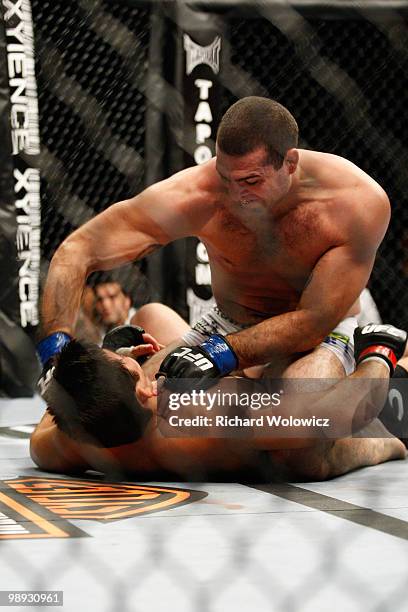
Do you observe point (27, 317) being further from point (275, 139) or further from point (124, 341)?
point (275, 139)

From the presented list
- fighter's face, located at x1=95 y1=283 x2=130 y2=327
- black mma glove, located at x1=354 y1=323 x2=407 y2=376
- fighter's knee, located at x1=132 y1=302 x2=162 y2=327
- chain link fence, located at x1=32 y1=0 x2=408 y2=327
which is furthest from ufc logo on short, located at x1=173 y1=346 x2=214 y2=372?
chain link fence, located at x1=32 y1=0 x2=408 y2=327

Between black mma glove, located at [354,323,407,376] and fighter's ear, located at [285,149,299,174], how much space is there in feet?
1.51

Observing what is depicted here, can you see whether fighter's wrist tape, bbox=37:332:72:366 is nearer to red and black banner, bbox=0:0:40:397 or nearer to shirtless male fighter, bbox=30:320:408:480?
shirtless male fighter, bbox=30:320:408:480

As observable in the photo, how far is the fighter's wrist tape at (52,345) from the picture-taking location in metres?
2.23

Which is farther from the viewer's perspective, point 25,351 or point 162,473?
point 25,351

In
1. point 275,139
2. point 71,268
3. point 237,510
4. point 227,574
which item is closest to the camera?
point 227,574

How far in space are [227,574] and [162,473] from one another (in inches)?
31.8

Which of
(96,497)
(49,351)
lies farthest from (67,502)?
(49,351)

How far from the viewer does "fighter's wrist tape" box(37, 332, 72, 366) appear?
223 cm

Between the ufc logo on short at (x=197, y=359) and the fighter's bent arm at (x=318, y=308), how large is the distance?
9cm

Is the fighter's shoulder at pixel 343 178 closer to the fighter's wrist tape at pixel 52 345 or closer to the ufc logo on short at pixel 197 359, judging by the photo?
the ufc logo on short at pixel 197 359

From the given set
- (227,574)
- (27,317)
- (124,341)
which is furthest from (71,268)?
(27,317)

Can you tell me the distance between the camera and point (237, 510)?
1.86 metres

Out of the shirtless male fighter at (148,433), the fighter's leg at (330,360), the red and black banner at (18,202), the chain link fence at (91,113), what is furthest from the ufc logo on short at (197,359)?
the chain link fence at (91,113)
